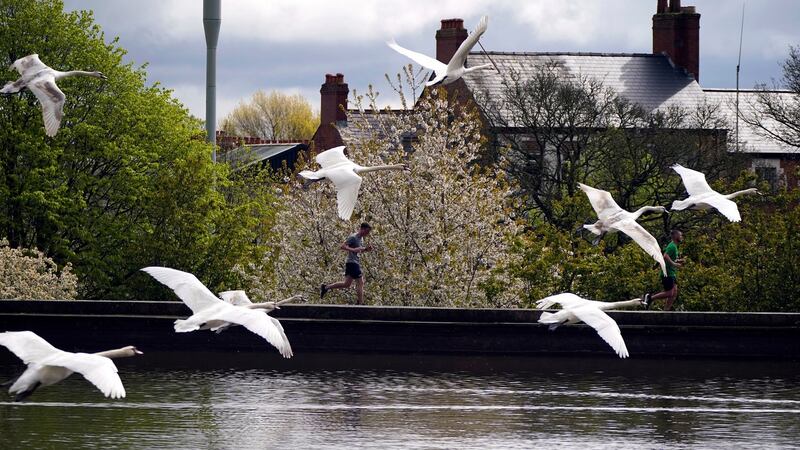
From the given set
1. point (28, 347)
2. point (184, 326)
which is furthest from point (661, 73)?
point (28, 347)

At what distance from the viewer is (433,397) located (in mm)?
20469

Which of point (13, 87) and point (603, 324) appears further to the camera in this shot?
point (13, 87)

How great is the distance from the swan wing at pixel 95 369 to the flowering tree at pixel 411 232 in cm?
1544

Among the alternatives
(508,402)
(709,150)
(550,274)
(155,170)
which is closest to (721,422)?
(508,402)

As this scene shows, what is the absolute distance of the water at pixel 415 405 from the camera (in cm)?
1722

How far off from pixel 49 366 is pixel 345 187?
750 centimetres

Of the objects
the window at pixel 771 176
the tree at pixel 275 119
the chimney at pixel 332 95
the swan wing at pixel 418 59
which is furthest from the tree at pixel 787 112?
the tree at pixel 275 119

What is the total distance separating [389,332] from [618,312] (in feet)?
13.1

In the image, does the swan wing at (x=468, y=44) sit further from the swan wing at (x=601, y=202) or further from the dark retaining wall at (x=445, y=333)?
the dark retaining wall at (x=445, y=333)

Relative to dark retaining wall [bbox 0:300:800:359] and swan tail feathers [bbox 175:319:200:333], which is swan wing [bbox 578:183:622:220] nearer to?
dark retaining wall [bbox 0:300:800:359]

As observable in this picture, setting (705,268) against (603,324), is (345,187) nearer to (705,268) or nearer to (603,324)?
(603,324)

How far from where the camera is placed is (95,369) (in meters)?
14.3

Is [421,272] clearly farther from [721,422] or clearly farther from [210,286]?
[721,422]


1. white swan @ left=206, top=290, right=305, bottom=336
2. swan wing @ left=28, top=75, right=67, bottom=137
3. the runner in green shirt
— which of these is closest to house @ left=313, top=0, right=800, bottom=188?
the runner in green shirt
